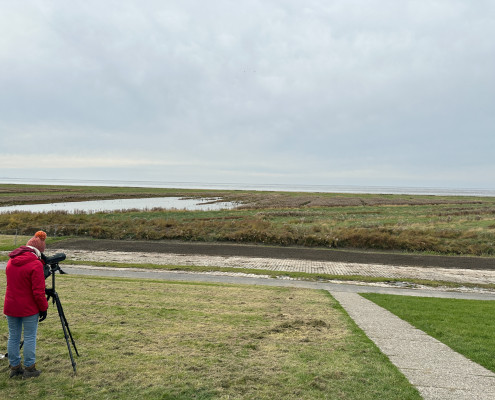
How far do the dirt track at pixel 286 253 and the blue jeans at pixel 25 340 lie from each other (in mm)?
18636

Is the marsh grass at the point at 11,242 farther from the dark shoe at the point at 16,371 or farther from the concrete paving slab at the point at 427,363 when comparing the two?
→ the concrete paving slab at the point at 427,363

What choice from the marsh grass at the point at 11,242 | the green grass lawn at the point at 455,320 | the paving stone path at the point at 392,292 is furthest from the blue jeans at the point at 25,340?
the marsh grass at the point at 11,242

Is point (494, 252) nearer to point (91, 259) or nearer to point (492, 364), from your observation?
point (492, 364)

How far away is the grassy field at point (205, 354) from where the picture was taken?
16.4 feet

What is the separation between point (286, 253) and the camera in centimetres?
2483

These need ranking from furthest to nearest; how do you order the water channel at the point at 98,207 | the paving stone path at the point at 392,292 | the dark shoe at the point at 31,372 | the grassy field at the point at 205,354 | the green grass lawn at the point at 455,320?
the water channel at the point at 98,207, the green grass lawn at the point at 455,320, the paving stone path at the point at 392,292, the dark shoe at the point at 31,372, the grassy field at the point at 205,354

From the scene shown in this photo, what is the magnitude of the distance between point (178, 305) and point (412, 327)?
20.2 feet


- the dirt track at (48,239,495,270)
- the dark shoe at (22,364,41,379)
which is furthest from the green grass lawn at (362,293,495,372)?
the dirt track at (48,239,495,270)

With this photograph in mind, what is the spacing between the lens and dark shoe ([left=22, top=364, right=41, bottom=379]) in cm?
524

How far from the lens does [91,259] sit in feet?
69.1

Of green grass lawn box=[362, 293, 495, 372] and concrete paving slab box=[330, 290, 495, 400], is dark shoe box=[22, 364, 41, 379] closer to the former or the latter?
concrete paving slab box=[330, 290, 495, 400]

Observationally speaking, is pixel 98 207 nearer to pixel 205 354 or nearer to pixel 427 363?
pixel 205 354

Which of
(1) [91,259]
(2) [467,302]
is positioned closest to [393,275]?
(2) [467,302]

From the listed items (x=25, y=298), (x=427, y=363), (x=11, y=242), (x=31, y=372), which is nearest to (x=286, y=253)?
(x=427, y=363)
